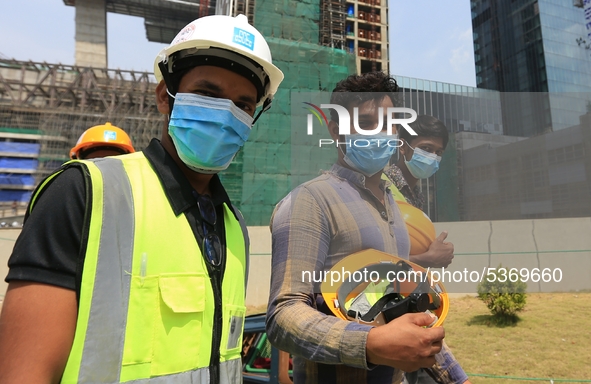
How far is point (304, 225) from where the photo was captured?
4.34 feet

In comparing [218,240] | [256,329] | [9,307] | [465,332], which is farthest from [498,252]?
[465,332]

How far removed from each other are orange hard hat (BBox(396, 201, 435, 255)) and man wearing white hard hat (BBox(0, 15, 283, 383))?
0.65 m

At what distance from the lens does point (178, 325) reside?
1048 mm

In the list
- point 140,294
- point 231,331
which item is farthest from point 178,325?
point 231,331

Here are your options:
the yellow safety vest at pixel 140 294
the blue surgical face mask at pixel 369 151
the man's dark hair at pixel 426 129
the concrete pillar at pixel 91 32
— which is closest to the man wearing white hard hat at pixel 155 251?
the yellow safety vest at pixel 140 294

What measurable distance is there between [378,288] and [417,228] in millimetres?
333

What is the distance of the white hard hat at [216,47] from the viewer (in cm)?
131

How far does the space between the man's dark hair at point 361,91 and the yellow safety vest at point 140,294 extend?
2.50ft

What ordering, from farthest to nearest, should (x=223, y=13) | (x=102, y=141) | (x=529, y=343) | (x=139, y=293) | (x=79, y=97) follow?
(x=79, y=97), (x=223, y=13), (x=529, y=343), (x=102, y=141), (x=139, y=293)

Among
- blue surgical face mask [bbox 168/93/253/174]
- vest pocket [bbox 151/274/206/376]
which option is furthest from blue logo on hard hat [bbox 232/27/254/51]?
vest pocket [bbox 151/274/206/376]

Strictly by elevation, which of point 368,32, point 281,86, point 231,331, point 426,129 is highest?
point 368,32

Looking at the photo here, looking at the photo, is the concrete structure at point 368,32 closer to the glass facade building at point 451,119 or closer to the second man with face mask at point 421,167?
the glass facade building at point 451,119

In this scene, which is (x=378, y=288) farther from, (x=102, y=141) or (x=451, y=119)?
(x=102, y=141)

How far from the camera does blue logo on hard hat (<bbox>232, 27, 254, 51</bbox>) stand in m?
1.36
